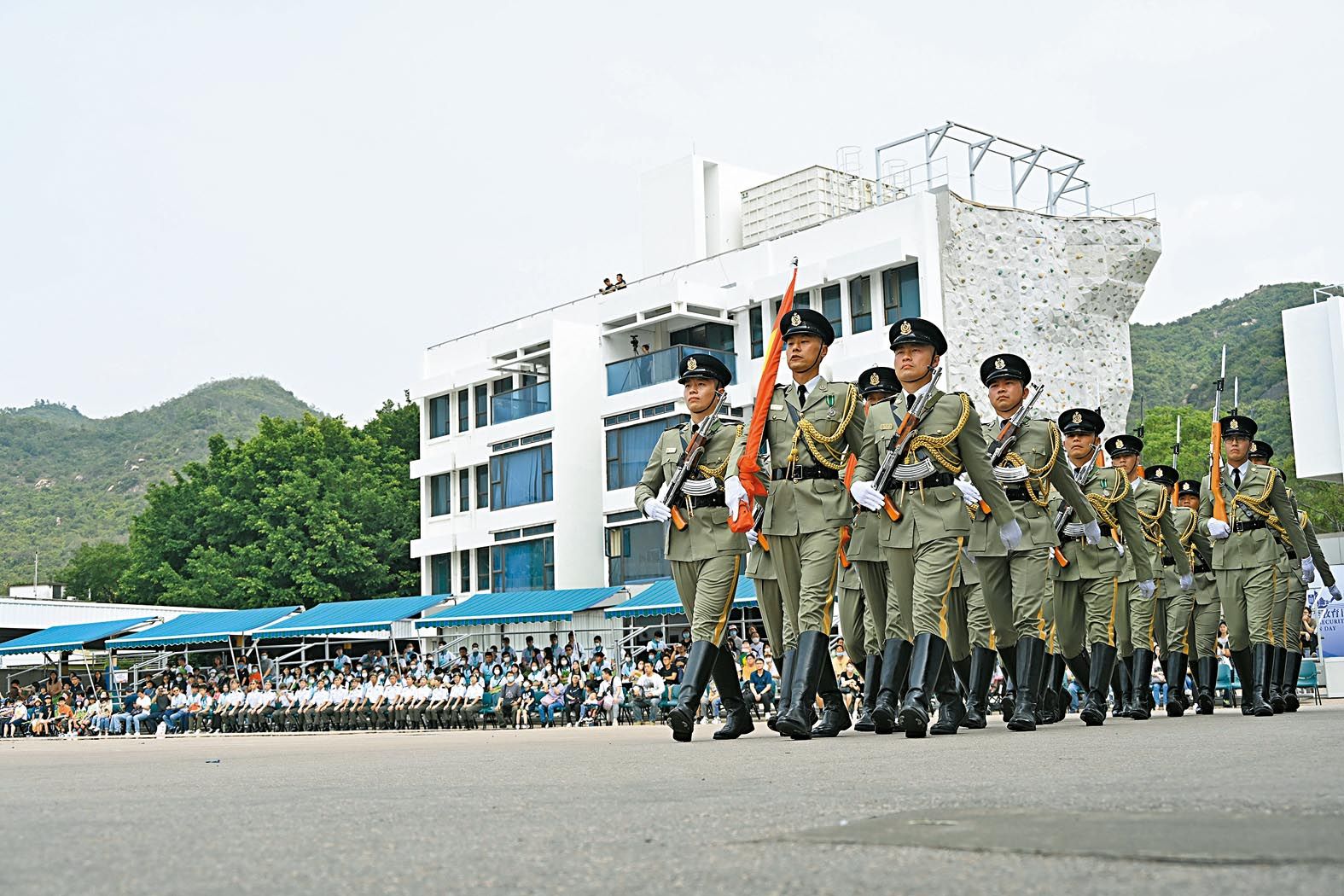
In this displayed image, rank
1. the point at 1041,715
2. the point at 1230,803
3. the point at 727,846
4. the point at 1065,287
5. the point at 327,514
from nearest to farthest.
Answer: the point at 727,846
the point at 1230,803
the point at 1041,715
the point at 1065,287
the point at 327,514

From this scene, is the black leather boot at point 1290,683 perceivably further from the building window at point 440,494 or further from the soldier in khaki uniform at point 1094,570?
the building window at point 440,494

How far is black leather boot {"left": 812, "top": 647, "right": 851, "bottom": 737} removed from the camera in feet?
34.7

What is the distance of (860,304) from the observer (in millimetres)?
38031

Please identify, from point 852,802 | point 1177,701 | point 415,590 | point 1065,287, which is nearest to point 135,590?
point 415,590

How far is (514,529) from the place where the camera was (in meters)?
46.3

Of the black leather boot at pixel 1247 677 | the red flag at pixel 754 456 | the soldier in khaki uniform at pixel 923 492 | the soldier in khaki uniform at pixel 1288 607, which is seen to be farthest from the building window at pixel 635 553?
the soldier in khaki uniform at pixel 923 492

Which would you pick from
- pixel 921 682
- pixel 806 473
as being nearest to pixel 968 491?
pixel 806 473

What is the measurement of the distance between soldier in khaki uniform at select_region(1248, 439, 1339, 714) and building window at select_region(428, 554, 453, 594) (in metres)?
38.4

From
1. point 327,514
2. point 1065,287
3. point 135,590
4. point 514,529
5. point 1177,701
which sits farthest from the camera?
point 135,590

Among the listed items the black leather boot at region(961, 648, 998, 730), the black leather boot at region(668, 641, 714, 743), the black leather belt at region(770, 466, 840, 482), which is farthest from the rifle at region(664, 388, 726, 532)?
the black leather boot at region(961, 648, 998, 730)

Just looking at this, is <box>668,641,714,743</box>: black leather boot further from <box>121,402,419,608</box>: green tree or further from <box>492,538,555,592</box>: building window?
<box>121,402,419,608</box>: green tree

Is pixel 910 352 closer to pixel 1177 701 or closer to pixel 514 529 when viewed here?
pixel 1177 701

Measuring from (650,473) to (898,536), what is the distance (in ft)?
6.85

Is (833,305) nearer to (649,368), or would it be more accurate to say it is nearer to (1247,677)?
(649,368)
